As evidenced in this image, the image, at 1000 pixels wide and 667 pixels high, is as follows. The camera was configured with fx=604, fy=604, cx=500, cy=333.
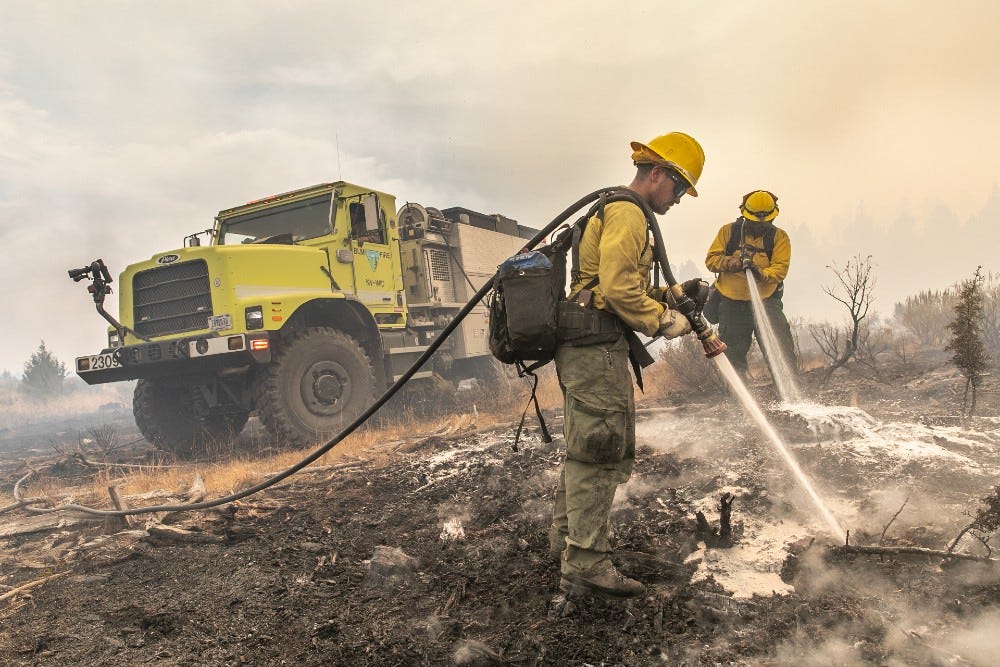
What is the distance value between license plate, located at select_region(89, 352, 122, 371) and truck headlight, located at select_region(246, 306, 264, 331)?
1678mm

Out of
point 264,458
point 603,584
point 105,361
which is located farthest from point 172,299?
point 603,584

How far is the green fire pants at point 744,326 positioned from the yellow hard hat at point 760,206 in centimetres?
80

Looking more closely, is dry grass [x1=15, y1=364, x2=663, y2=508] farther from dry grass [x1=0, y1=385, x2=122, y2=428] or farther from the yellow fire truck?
dry grass [x1=0, y1=385, x2=122, y2=428]

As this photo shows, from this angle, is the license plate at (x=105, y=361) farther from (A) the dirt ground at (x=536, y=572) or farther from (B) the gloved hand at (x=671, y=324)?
(B) the gloved hand at (x=671, y=324)

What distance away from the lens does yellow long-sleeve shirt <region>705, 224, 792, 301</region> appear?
5625mm

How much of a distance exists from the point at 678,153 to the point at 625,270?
758 mm

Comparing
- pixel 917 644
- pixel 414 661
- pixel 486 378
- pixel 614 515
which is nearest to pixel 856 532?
pixel 917 644

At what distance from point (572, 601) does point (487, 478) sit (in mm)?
2259

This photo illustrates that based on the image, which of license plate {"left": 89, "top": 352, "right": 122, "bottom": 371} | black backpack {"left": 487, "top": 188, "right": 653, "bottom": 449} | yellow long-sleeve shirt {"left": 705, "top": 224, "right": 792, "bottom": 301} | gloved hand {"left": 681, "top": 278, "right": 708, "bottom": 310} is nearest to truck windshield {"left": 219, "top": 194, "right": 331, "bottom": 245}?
license plate {"left": 89, "top": 352, "right": 122, "bottom": 371}

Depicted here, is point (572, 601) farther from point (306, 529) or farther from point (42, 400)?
point (42, 400)

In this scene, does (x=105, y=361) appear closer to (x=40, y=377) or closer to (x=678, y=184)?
(x=678, y=184)

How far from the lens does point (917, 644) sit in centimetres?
208

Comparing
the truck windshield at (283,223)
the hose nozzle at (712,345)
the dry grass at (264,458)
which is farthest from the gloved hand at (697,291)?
the truck windshield at (283,223)

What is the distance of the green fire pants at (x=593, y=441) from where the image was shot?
8.79 ft
